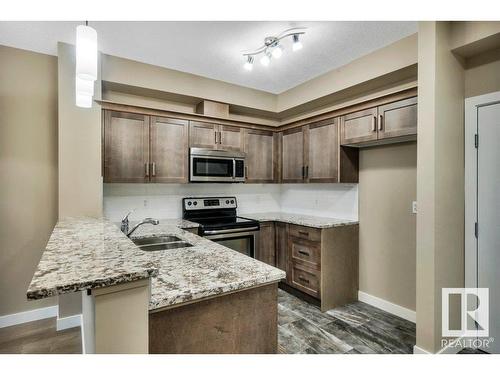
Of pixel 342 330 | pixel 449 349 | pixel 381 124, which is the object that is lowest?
pixel 342 330

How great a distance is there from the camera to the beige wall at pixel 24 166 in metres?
2.71

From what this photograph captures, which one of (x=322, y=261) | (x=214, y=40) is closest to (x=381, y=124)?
(x=322, y=261)

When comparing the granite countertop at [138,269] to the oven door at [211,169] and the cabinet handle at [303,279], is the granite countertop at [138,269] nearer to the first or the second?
the oven door at [211,169]

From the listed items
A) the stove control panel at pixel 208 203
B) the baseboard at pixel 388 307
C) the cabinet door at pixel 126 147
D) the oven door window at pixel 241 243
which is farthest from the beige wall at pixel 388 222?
the cabinet door at pixel 126 147

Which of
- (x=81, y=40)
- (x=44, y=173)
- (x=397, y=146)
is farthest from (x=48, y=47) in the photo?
(x=397, y=146)

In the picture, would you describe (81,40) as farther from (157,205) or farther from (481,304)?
(481,304)

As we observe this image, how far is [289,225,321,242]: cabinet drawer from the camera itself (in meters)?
3.04

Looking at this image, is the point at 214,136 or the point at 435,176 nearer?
the point at 435,176

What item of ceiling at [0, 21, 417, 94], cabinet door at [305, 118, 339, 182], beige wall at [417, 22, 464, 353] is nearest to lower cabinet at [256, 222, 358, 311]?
cabinet door at [305, 118, 339, 182]

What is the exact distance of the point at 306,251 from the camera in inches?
125

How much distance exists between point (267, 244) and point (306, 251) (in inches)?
23.3

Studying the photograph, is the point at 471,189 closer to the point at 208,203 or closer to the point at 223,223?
the point at 223,223

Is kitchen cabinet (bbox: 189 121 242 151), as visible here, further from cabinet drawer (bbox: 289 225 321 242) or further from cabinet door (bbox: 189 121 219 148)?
cabinet drawer (bbox: 289 225 321 242)

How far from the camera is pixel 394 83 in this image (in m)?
2.89
